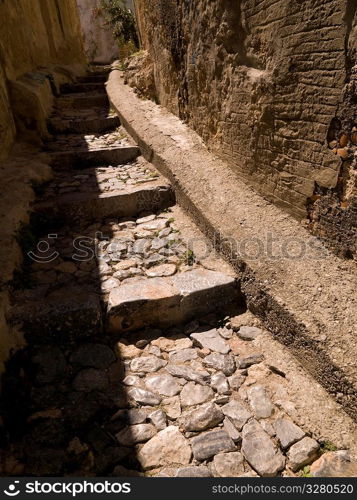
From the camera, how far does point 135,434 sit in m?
1.46

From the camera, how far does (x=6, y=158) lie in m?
3.33

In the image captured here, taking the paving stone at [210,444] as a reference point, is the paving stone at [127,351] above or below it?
above

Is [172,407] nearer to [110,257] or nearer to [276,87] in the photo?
[110,257]

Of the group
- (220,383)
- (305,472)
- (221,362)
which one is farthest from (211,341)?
(305,472)

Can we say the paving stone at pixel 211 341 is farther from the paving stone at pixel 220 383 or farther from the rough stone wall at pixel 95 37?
the rough stone wall at pixel 95 37

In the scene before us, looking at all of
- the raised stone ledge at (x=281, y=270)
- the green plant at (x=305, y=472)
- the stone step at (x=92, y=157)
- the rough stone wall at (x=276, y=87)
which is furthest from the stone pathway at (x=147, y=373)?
the stone step at (x=92, y=157)

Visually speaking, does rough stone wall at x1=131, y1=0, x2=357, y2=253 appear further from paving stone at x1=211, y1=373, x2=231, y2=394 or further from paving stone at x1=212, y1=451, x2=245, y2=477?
paving stone at x1=212, y1=451, x2=245, y2=477

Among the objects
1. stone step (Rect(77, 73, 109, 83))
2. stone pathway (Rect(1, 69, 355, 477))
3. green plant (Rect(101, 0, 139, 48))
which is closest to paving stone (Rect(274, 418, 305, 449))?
stone pathway (Rect(1, 69, 355, 477))

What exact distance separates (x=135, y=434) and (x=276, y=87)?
1.94 m

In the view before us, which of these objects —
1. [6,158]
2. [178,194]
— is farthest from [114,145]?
[178,194]

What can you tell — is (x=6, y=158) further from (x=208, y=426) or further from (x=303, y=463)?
(x=303, y=463)

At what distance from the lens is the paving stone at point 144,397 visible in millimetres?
1598

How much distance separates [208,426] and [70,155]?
118 inches

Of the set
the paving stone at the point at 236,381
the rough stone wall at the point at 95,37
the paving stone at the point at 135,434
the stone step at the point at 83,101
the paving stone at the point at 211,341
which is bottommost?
the paving stone at the point at 236,381
